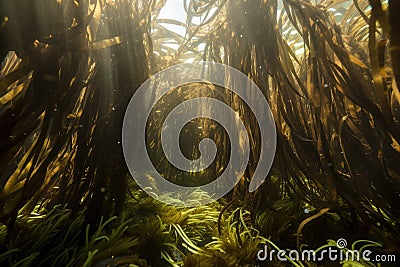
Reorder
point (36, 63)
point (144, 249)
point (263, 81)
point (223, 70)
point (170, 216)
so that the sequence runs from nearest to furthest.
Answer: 1. point (36, 63)
2. point (144, 249)
3. point (263, 81)
4. point (170, 216)
5. point (223, 70)

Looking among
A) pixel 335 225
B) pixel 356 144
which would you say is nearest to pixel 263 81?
pixel 356 144

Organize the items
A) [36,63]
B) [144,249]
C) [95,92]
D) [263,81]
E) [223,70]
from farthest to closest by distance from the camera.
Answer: [223,70]
[263,81]
[95,92]
[144,249]
[36,63]

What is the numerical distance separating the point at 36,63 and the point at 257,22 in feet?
3.30

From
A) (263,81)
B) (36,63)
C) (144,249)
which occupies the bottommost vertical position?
(144,249)

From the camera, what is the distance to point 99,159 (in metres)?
1.31

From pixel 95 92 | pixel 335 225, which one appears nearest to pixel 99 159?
pixel 95 92

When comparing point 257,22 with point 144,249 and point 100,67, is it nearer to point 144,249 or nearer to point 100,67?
point 100,67

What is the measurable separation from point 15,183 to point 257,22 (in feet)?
4.14

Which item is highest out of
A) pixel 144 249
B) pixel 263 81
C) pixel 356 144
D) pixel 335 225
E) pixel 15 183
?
pixel 263 81

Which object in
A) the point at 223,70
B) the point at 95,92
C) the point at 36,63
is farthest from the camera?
the point at 223,70

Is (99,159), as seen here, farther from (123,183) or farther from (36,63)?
(36,63)

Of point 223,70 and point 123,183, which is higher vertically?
A: point 223,70

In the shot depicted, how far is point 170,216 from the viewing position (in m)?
1.49

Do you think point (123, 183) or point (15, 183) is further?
point (123, 183)
